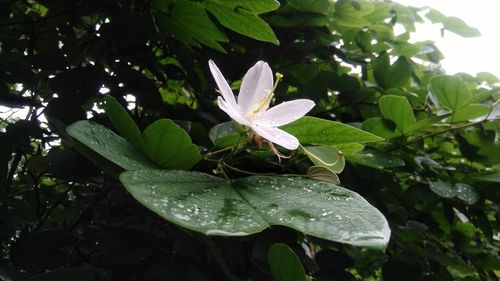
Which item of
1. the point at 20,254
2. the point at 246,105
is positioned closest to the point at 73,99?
the point at 20,254

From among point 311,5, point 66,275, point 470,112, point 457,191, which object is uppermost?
point 311,5

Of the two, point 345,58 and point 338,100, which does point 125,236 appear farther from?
point 345,58

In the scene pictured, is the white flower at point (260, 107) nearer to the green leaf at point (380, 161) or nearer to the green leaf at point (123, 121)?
the green leaf at point (123, 121)

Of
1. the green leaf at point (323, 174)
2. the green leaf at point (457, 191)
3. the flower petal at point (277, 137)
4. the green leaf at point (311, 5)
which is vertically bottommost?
the green leaf at point (457, 191)

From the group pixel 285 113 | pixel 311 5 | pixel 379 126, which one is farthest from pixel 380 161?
pixel 311 5

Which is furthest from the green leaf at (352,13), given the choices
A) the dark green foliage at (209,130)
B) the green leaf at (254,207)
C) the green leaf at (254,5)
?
the green leaf at (254,207)

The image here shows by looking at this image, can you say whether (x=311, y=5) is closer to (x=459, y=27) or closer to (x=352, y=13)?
(x=352, y=13)
